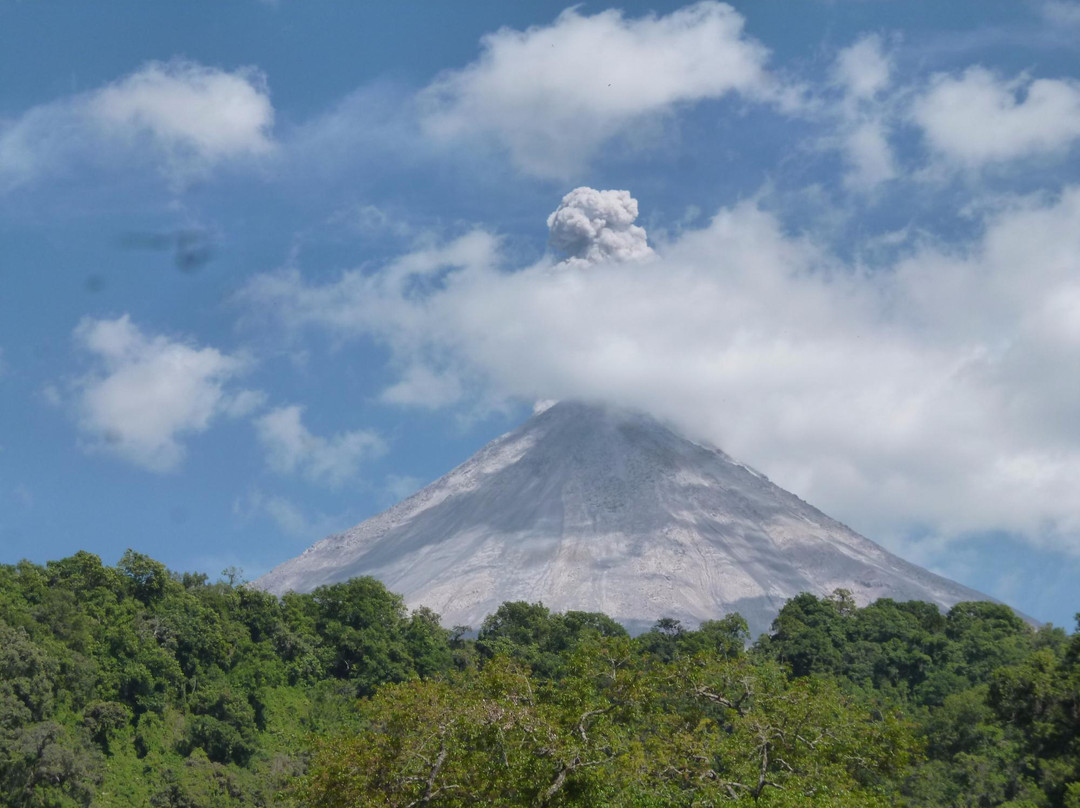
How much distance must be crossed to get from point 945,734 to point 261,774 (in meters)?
23.4

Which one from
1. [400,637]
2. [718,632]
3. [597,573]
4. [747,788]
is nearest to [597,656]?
[747,788]

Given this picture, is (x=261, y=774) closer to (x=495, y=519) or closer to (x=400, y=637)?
(x=400, y=637)

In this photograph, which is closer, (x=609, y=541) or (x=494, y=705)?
(x=494, y=705)

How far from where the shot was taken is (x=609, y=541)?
472 ft

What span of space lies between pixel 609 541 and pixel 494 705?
125 meters

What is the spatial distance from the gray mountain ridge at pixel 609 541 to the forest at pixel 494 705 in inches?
2406

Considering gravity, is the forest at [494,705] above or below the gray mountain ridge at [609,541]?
below

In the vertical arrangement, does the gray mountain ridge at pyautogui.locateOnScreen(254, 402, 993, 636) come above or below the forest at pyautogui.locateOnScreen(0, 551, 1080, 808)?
above

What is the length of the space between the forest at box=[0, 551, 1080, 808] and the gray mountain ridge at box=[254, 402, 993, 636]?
61119 millimetres

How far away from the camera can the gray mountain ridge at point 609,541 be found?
426 feet

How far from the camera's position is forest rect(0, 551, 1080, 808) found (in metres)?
19.6

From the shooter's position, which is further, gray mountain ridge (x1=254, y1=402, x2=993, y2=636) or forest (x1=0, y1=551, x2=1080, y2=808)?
gray mountain ridge (x1=254, y1=402, x2=993, y2=636)

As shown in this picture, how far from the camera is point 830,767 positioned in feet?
69.7

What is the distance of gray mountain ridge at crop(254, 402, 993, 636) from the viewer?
426ft
